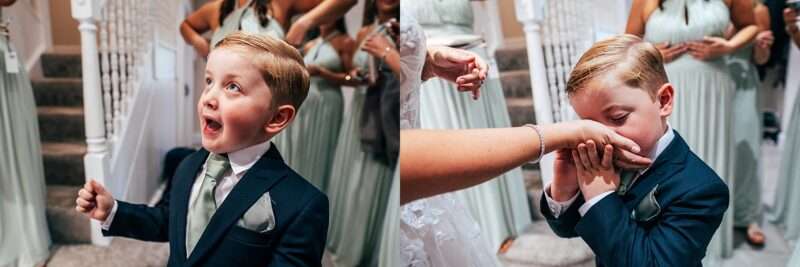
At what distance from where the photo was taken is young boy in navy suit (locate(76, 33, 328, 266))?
0.57m

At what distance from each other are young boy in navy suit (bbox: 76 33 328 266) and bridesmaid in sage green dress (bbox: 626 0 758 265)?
1.30 feet

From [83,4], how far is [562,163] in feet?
1.86

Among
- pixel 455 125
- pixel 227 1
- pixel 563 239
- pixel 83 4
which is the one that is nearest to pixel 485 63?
pixel 455 125

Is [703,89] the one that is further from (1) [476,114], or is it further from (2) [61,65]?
(2) [61,65]

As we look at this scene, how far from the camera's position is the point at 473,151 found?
60 cm

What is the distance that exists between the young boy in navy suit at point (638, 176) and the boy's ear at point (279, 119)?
0.31 m

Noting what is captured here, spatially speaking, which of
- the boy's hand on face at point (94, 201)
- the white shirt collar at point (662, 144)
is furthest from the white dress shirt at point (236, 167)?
the white shirt collar at point (662, 144)

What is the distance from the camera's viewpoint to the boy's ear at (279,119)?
0.59 metres

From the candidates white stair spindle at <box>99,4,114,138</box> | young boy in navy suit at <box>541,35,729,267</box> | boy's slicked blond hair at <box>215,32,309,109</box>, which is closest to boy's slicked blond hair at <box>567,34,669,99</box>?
young boy in navy suit at <box>541,35,729,267</box>

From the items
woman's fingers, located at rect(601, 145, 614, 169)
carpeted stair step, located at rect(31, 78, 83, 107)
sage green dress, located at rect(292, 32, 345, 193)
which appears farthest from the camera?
sage green dress, located at rect(292, 32, 345, 193)

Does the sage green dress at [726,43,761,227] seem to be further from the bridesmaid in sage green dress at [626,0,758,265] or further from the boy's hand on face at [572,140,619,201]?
the boy's hand on face at [572,140,619,201]

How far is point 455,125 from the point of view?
65 cm

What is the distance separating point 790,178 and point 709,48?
18 centimetres

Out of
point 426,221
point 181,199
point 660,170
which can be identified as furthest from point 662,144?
point 181,199
